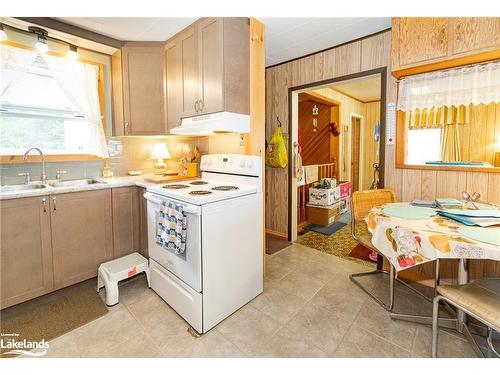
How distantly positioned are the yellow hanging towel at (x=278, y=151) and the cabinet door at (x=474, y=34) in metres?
1.86

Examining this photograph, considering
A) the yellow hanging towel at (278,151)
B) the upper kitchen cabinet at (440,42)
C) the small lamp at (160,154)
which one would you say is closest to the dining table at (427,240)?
the upper kitchen cabinet at (440,42)

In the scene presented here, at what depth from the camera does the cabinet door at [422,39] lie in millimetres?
1806

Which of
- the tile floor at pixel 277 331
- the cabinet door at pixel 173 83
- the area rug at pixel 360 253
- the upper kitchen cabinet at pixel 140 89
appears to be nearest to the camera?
the tile floor at pixel 277 331

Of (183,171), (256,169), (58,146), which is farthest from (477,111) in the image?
(58,146)

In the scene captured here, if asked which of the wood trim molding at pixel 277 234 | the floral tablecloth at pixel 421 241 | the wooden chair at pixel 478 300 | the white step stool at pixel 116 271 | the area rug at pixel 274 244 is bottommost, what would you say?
the area rug at pixel 274 244

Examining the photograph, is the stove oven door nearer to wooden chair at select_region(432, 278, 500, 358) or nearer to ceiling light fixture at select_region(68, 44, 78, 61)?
wooden chair at select_region(432, 278, 500, 358)

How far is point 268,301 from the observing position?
6.64ft

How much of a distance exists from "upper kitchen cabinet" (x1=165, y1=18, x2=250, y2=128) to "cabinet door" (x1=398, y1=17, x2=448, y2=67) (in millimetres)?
1283

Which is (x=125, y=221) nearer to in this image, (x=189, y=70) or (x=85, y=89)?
(x=85, y=89)

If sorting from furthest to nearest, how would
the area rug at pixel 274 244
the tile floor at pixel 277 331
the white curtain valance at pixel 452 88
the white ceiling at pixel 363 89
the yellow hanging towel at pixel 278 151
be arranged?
the white ceiling at pixel 363 89, the yellow hanging towel at pixel 278 151, the area rug at pixel 274 244, the white curtain valance at pixel 452 88, the tile floor at pixel 277 331

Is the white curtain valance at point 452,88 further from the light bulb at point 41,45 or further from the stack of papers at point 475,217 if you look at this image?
the light bulb at point 41,45

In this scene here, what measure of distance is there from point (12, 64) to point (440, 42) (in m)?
3.56

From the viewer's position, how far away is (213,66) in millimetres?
2029
